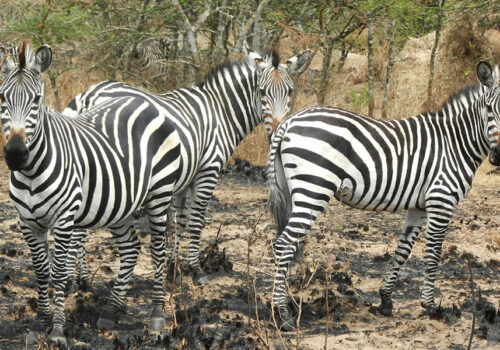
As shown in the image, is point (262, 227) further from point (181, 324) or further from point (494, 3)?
point (494, 3)

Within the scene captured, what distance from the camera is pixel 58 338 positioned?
202 inches

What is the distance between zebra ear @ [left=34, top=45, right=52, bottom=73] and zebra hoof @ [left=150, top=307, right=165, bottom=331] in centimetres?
232

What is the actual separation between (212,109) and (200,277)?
182 cm

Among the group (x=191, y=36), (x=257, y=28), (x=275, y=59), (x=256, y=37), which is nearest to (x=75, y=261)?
(x=275, y=59)

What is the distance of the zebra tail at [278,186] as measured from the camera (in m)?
6.18

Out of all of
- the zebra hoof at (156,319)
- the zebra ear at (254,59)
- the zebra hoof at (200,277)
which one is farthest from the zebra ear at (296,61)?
the zebra hoof at (156,319)

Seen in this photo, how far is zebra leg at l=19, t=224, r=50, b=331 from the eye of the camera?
16.6 feet

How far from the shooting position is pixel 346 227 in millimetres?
9406

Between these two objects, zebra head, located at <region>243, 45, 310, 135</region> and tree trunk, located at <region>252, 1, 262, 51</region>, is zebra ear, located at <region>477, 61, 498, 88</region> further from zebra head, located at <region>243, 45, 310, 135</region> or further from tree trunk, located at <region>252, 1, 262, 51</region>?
tree trunk, located at <region>252, 1, 262, 51</region>

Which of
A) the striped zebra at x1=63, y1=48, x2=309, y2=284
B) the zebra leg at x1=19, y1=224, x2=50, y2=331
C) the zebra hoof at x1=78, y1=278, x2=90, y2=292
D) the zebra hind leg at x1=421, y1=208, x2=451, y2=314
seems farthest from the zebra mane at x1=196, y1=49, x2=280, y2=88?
the zebra leg at x1=19, y1=224, x2=50, y2=331

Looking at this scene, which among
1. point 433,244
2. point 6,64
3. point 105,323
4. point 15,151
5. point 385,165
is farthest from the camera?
point 433,244

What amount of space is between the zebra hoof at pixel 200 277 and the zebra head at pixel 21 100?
300 centimetres

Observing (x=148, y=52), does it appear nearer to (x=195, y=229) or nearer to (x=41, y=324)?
(x=195, y=229)

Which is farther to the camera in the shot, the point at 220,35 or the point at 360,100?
the point at 360,100
